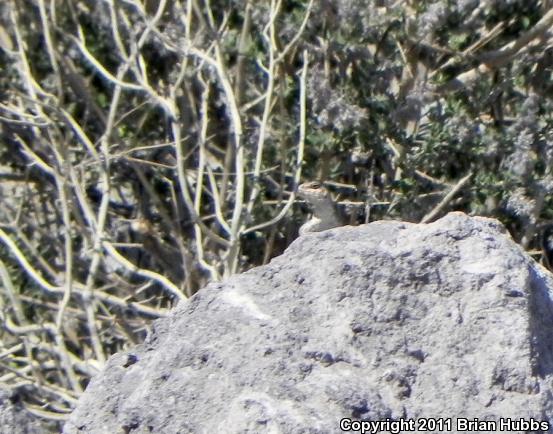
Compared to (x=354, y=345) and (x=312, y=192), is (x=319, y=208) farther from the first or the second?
(x=354, y=345)

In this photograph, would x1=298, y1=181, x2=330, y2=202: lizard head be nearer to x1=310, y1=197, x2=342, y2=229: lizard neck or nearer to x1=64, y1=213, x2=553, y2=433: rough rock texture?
x1=310, y1=197, x2=342, y2=229: lizard neck

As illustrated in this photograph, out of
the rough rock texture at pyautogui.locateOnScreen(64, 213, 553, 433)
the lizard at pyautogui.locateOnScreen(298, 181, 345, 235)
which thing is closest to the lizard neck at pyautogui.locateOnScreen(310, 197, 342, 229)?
the lizard at pyautogui.locateOnScreen(298, 181, 345, 235)

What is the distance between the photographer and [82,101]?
5434 mm

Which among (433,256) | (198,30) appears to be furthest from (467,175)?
(433,256)

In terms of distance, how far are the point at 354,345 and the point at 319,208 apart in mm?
2081

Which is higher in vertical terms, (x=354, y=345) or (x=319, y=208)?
(x=354, y=345)

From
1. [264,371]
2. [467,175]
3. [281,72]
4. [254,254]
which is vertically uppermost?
[264,371]

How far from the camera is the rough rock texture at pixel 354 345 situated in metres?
2.27

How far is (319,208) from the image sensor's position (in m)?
4.41

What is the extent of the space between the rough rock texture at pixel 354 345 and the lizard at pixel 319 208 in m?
1.75

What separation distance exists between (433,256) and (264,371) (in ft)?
1.46

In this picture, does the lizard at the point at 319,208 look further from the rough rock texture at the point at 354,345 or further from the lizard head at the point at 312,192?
the rough rock texture at the point at 354,345

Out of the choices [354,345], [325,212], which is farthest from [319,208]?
[354,345]

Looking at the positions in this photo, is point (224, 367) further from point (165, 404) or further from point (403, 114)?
point (403, 114)
